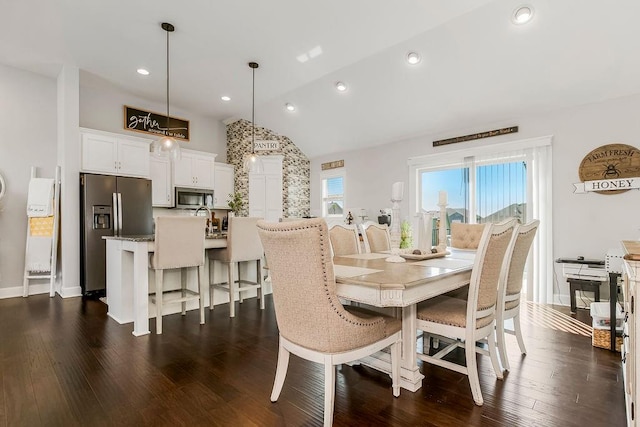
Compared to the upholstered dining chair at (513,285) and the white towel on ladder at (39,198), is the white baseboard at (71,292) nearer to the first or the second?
the white towel on ladder at (39,198)

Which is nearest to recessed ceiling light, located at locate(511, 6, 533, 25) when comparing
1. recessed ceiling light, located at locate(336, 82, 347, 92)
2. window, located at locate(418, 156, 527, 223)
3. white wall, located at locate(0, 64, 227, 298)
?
window, located at locate(418, 156, 527, 223)

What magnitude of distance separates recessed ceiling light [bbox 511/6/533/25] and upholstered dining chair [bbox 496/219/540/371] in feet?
7.23

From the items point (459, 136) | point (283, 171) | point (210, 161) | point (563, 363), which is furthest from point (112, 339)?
point (459, 136)

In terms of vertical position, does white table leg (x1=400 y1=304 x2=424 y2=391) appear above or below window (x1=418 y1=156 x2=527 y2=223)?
below

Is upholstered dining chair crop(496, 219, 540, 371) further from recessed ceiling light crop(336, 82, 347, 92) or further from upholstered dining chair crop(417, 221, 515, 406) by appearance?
recessed ceiling light crop(336, 82, 347, 92)

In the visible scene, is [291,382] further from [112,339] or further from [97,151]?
[97,151]

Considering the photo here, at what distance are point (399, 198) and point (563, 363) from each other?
171 cm

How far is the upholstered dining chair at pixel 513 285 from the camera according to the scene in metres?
2.18

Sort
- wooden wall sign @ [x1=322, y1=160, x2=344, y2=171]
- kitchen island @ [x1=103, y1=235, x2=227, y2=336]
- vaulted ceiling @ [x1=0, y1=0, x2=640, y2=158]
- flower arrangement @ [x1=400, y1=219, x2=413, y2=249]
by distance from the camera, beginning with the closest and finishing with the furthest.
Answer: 1. flower arrangement @ [x1=400, y1=219, x2=413, y2=249]
2. kitchen island @ [x1=103, y1=235, x2=227, y2=336]
3. vaulted ceiling @ [x1=0, y1=0, x2=640, y2=158]
4. wooden wall sign @ [x1=322, y1=160, x2=344, y2=171]

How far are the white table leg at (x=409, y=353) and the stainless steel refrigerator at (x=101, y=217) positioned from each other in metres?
4.55

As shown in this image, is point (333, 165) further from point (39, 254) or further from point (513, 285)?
point (39, 254)

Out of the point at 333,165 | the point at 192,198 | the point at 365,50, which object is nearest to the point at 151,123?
the point at 192,198

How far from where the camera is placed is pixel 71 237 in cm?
456

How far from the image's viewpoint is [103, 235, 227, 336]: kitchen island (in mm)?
3037
